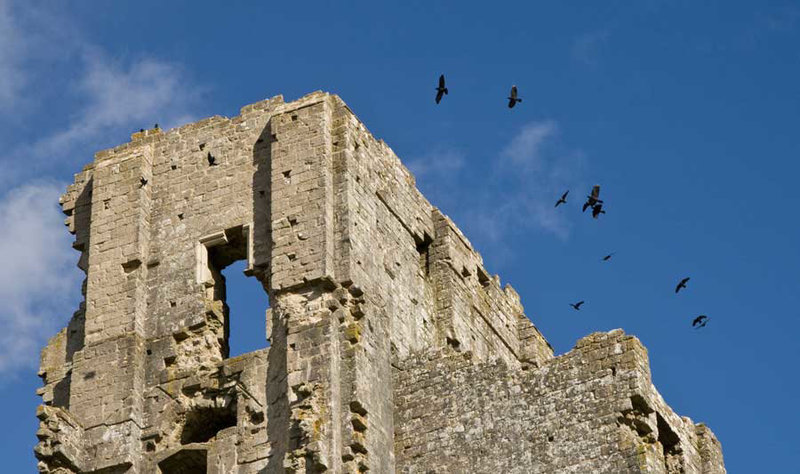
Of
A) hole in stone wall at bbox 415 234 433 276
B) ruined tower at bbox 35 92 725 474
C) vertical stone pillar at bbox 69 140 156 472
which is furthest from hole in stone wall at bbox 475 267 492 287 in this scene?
vertical stone pillar at bbox 69 140 156 472

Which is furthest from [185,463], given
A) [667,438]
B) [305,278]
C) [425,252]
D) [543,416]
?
[667,438]

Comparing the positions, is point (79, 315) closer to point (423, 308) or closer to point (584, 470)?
point (423, 308)

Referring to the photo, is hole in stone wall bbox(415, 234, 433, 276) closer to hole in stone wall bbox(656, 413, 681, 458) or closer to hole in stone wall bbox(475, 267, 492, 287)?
hole in stone wall bbox(475, 267, 492, 287)

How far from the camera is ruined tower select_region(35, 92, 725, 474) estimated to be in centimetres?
3438

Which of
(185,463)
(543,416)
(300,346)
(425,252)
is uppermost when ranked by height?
(425,252)

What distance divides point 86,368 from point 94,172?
3986 millimetres

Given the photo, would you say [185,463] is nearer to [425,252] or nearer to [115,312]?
[115,312]

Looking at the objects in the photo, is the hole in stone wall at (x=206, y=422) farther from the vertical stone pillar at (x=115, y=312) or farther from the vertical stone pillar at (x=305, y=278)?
the vertical stone pillar at (x=305, y=278)

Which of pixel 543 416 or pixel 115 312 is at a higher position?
pixel 115 312

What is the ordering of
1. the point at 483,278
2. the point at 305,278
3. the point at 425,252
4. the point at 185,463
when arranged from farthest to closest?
the point at 483,278, the point at 425,252, the point at 185,463, the point at 305,278

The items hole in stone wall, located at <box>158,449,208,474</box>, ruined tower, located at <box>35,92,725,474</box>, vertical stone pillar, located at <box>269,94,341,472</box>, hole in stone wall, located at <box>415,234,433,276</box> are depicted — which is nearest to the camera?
vertical stone pillar, located at <box>269,94,341,472</box>

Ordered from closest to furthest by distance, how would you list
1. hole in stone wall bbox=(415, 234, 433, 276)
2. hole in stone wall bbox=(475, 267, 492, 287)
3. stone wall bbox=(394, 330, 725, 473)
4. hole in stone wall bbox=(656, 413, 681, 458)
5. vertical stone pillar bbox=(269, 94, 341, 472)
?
stone wall bbox=(394, 330, 725, 473), vertical stone pillar bbox=(269, 94, 341, 472), hole in stone wall bbox=(656, 413, 681, 458), hole in stone wall bbox=(415, 234, 433, 276), hole in stone wall bbox=(475, 267, 492, 287)

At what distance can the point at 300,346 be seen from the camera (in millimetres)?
35094

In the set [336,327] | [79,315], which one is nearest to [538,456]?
[336,327]
